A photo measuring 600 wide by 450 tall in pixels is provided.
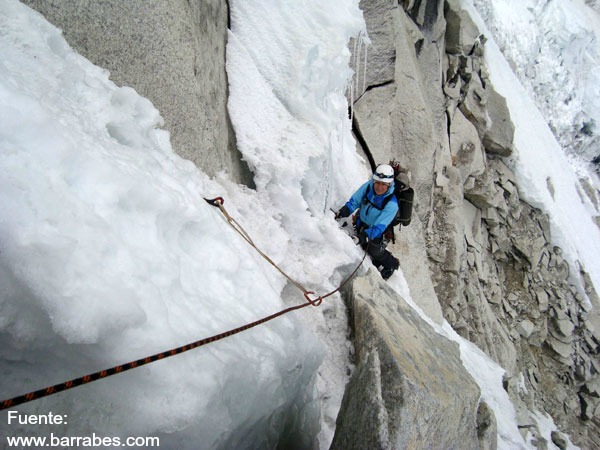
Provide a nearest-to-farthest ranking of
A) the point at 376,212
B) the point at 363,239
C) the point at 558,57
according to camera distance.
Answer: the point at 376,212 → the point at 363,239 → the point at 558,57

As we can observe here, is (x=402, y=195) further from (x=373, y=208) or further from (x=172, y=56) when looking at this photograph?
(x=172, y=56)

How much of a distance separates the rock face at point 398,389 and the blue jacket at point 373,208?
1241mm

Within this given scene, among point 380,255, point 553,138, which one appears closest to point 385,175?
point 380,255

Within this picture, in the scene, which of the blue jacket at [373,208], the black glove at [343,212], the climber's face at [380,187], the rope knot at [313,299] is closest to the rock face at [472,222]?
the blue jacket at [373,208]

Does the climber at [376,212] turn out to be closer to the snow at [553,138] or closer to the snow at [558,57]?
the snow at [553,138]

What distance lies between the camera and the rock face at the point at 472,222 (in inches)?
255

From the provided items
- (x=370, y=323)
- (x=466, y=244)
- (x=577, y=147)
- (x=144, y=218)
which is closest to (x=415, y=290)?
(x=370, y=323)

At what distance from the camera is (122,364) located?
48.4 inches

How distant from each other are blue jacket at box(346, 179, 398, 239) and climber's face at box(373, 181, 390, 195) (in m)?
0.06

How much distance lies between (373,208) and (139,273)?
3.62 meters

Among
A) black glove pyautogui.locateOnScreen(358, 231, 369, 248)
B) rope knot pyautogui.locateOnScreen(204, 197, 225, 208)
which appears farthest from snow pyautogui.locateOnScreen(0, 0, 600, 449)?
black glove pyautogui.locateOnScreen(358, 231, 369, 248)

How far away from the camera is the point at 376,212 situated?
15.3 feet

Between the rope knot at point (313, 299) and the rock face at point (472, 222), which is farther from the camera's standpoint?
the rock face at point (472, 222)

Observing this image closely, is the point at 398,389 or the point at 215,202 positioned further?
the point at 215,202
